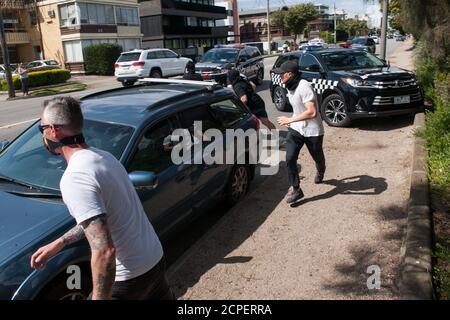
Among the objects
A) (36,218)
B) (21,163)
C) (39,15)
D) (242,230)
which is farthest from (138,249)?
(39,15)

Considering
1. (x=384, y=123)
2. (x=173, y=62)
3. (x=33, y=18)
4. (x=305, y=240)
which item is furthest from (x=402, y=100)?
(x=33, y=18)

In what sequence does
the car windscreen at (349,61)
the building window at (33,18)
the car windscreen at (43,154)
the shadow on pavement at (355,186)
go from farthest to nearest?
the building window at (33,18), the car windscreen at (349,61), the shadow on pavement at (355,186), the car windscreen at (43,154)

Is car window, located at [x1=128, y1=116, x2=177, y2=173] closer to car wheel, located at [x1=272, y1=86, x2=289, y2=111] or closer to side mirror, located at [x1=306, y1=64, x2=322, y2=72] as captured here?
side mirror, located at [x1=306, y1=64, x2=322, y2=72]

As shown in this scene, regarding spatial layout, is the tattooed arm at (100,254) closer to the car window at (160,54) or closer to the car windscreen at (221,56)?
the car windscreen at (221,56)

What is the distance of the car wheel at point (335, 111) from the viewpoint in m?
9.42

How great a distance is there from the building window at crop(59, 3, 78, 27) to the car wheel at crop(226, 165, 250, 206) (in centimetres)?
3572

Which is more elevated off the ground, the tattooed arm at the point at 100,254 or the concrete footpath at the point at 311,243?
the tattooed arm at the point at 100,254

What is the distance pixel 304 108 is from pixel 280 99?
6842 mm

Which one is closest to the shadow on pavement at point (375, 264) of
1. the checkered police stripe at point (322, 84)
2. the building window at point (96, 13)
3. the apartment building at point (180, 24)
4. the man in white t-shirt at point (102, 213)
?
the man in white t-shirt at point (102, 213)

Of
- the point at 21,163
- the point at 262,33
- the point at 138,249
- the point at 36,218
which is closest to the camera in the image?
the point at 138,249

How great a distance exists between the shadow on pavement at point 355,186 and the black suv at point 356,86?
3.09 metres

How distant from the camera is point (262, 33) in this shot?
323ft

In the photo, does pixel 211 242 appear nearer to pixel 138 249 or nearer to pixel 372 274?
pixel 372 274

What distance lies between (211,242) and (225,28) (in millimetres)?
60451
